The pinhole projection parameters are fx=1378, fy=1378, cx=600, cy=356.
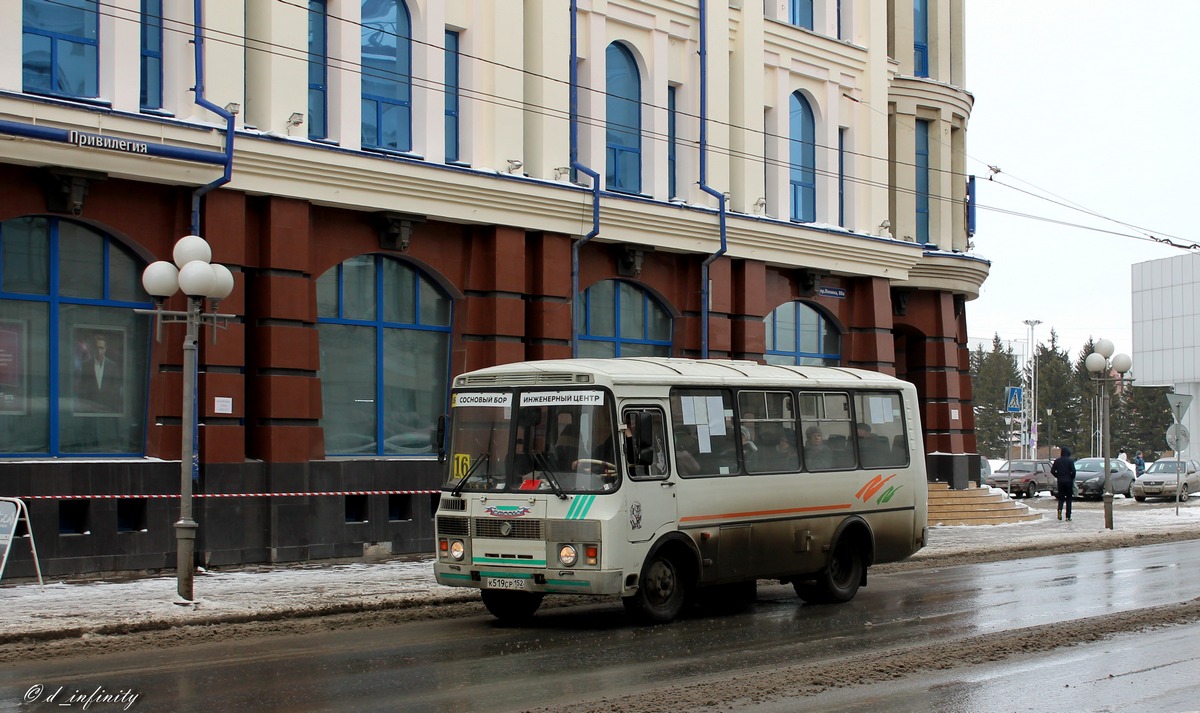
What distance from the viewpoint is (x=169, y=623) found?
45.1 feet

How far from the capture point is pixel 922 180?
35031 millimetres

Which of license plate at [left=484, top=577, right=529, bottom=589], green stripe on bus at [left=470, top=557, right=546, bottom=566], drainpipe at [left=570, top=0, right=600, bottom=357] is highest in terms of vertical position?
drainpipe at [left=570, top=0, right=600, bottom=357]

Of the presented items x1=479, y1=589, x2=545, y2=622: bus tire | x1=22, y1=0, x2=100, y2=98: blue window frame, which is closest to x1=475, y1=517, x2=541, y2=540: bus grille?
Result: x1=479, y1=589, x2=545, y2=622: bus tire

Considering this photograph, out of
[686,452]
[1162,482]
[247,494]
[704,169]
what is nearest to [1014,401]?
[1162,482]

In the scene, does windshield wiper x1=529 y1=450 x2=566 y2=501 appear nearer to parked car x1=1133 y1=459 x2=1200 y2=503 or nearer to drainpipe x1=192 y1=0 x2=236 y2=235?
drainpipe x1=192 y1=0 x2=236 y2=235

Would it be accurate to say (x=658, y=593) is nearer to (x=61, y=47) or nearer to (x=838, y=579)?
(x=838, y=579)

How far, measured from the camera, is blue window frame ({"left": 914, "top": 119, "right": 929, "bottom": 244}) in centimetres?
3503

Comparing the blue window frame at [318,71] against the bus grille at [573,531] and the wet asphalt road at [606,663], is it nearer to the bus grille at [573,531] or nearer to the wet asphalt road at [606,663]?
the wet asphalt road at [606,663]

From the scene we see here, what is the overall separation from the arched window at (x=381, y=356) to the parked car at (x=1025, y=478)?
3501cm

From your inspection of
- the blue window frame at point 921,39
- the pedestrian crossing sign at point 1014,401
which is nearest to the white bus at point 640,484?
the blue window frame at point 921,39

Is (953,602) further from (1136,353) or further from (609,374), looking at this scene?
(1136,353)

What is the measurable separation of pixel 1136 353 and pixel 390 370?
7635 centimetres

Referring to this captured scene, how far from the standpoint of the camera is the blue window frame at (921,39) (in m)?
35.3

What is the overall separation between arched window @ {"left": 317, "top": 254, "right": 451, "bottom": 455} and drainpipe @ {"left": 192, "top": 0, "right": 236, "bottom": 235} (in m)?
2.77
